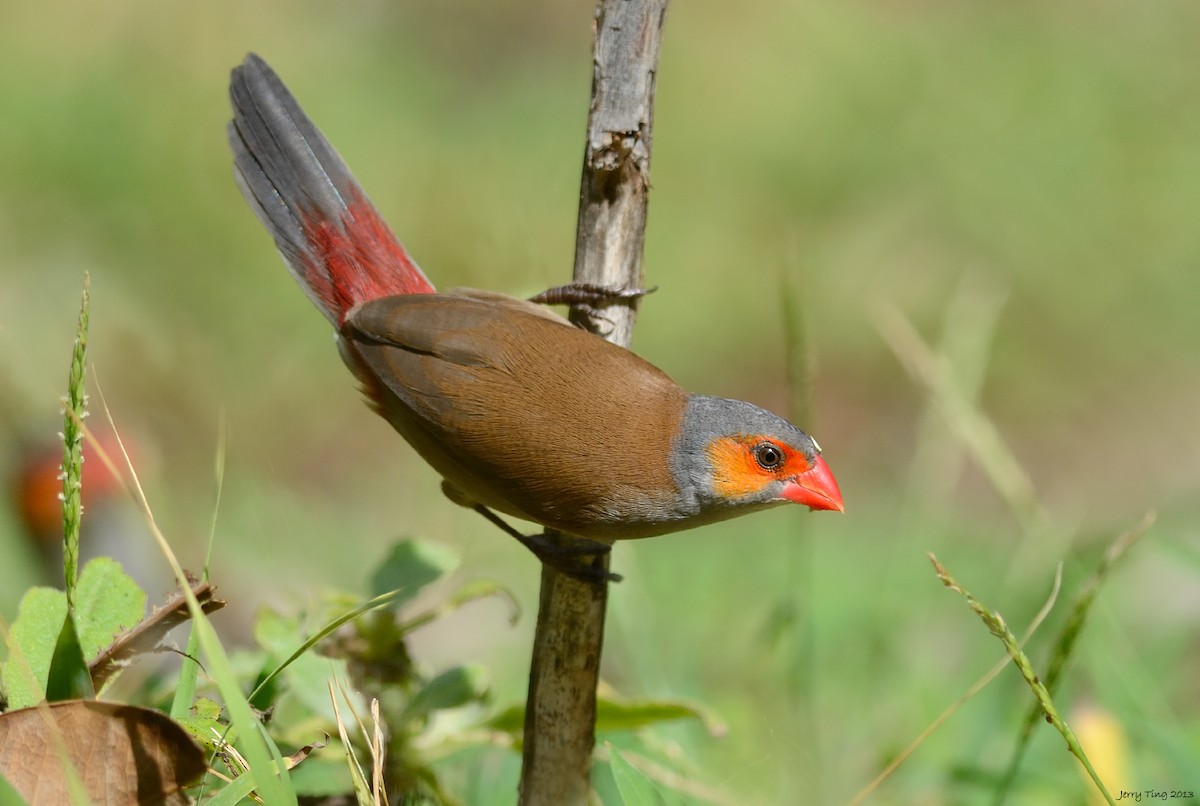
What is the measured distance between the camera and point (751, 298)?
237 inches

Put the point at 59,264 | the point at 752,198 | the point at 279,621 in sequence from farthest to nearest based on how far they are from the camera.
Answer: the point at 752,198, the point at 59,264, the point at 279,621

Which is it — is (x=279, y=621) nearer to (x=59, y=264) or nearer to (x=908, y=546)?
(x=908, y=546)

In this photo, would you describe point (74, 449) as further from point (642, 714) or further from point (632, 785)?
point (642, 714)

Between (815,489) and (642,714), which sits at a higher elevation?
(815,489)

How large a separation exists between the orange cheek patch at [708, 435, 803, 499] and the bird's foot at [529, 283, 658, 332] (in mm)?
357

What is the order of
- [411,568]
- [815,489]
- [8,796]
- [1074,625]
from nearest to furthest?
[8,796] → [1074,625] → [411,568] → [815,489]

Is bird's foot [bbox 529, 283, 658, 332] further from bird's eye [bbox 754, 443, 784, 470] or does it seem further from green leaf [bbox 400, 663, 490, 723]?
green leaf [bbox 400, 663, 490, 723]

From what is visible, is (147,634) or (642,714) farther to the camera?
(642,714)

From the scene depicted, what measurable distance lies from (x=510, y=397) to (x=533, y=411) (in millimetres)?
61

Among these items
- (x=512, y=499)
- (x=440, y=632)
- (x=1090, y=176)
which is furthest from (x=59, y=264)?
(x=1090, y=176)

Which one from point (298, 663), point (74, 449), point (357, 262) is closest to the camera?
point (74, 449)

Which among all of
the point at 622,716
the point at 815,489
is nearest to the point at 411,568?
the point at 622,716

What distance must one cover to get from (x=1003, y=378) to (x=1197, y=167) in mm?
1747

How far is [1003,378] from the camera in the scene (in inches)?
222
